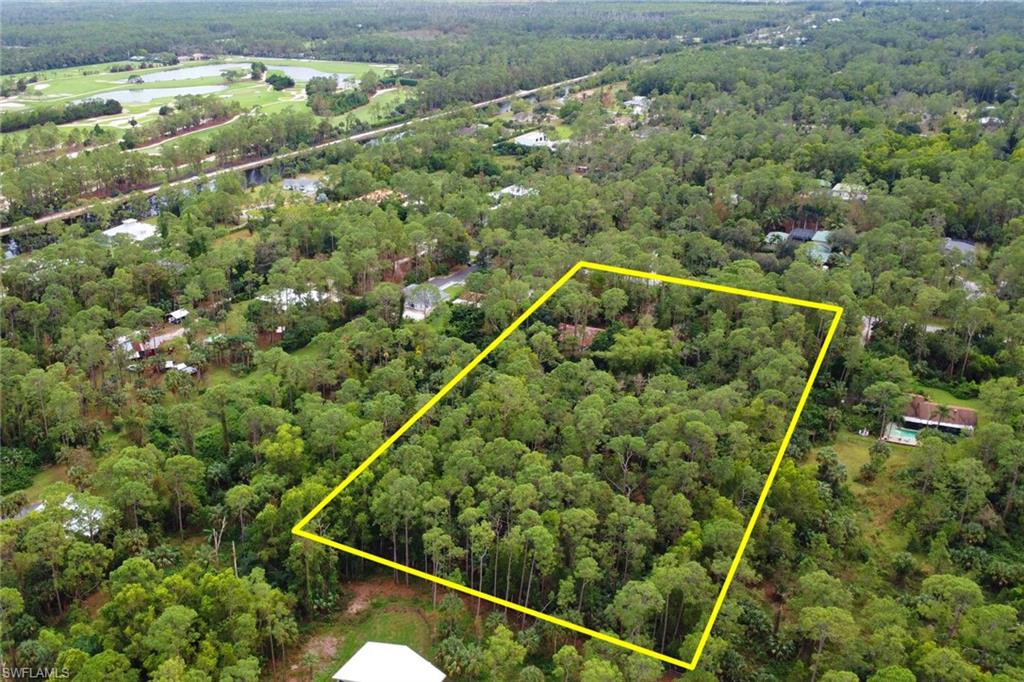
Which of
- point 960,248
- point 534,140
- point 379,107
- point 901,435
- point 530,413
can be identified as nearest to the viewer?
point 530,413

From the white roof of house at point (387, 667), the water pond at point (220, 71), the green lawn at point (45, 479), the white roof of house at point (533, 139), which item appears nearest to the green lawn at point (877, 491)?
the white roof of house at point (387, 667)

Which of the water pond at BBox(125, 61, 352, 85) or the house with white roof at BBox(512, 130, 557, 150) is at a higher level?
the water pond at BBox(125, 61, 352, 85)

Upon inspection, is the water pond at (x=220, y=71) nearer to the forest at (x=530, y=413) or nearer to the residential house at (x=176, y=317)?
the forest at (x=530, y=413)

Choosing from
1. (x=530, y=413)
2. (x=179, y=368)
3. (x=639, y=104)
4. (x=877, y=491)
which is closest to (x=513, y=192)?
(x=179, y=368)

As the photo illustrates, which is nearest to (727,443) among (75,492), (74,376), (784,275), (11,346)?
(75,492)

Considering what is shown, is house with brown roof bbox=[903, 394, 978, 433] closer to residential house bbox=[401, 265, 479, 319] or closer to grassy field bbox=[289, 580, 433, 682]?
grassy field bbox=[289, 580, 433, 682]

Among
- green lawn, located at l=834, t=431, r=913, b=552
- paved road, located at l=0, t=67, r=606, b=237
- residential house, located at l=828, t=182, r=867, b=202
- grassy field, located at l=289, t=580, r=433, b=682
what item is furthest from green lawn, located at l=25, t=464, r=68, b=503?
residential house, located at l=828, t=182, r=867, b=202

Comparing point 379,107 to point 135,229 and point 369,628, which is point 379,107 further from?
point 369,628
